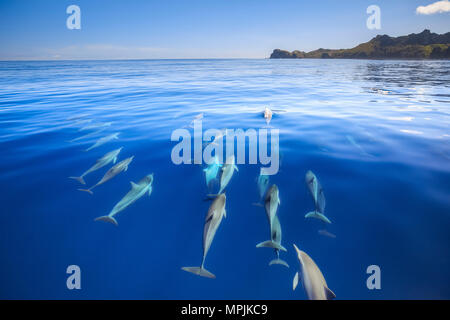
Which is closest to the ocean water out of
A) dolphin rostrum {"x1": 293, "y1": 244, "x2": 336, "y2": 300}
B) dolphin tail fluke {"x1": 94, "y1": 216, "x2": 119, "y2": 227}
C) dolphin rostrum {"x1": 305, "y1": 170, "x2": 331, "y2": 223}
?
dolphin tail fluke {"x1": 94, "y1": 216, "x2": 119, "y2": 227}

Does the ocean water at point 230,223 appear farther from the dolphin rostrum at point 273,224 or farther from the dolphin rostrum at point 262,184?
the dolphin rostrum at point 273,224

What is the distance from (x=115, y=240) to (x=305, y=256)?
3.42 meters

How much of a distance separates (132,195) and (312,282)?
371 centimetres

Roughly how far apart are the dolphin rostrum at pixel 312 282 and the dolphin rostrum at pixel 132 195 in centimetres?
343

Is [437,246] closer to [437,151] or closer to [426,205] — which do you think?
[426,205]

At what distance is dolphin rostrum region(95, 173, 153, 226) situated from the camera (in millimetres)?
4035

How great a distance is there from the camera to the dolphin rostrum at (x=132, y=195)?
4035 mm

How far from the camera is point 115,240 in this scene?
150 inches

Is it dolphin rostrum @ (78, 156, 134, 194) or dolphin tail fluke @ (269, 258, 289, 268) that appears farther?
dolphin rostrum @ (78, 156, 134, 194)

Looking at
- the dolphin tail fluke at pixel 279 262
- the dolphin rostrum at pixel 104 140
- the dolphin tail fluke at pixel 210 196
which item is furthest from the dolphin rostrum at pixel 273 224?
the dolphin rostrum at pixel 104 140

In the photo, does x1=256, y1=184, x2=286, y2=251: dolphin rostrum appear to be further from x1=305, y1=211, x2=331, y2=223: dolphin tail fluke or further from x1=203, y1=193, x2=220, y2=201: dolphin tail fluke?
x1=203, y1=193, x2=220, y2=201: dolphin tail fluke

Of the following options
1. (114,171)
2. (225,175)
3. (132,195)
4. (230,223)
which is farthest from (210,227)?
(114,171)

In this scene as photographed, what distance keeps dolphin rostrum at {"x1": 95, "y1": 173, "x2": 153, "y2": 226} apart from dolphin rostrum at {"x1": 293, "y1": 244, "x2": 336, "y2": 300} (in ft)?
11.2

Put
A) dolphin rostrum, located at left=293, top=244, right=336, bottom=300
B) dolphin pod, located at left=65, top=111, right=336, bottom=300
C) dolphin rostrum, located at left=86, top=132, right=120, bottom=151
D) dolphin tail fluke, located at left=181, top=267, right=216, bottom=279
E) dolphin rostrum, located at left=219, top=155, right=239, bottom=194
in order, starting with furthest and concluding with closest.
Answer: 1. dolphin rostrum, located at left=86, top=132, right=120, bottom=151
2. dolphin rostrum, located at left=219, top=155, right=239, bottom=194
3. dolphin tail fluke, located at left=181, top=267, right=216, bottom=279
4. dolphin pod, located at left=65, top=111, right=336, bottom=300
5. dolphin rostrum, located at left=293, top=244, right=336, bottom=300
